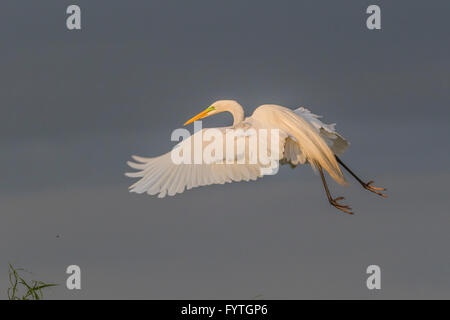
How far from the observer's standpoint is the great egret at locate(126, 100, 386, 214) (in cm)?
1377

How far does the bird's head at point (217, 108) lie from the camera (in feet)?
52.9

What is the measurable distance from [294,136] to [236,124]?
42.1 inches

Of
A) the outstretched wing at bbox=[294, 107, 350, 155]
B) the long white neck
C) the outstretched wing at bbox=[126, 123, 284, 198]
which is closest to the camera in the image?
the outstretched wing at bbox=[126, 123, 284, 198]

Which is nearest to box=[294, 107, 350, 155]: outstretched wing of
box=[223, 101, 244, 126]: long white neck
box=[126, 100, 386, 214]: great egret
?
box=[126, 100, 386, 214]: great egret

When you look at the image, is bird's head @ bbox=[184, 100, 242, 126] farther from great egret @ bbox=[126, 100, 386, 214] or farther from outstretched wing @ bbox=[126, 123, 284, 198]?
outstretched wing @ bbox=[126, 123, 284, 198]

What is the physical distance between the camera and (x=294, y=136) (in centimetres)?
1473

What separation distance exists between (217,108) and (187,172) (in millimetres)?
3056

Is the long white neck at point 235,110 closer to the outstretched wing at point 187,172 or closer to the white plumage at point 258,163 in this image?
the white plumage at point 258,163

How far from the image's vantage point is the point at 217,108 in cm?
1675

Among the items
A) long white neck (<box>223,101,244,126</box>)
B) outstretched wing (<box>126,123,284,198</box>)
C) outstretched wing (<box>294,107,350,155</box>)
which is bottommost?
outstretched wing (<box>126,123,284,198</box>)

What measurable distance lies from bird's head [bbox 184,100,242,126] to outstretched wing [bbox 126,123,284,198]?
1.52 metres

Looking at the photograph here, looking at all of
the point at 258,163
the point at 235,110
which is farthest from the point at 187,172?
the point at 235,110
